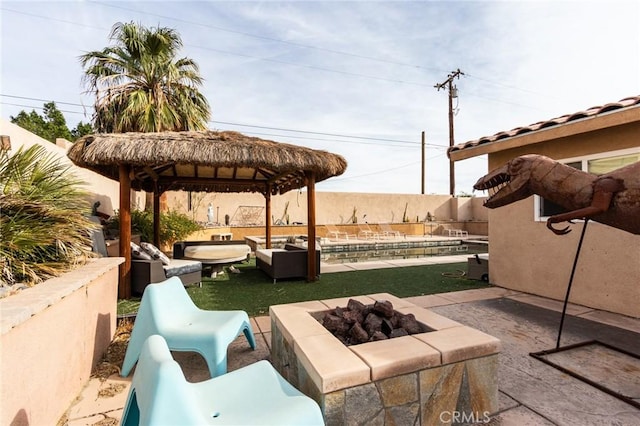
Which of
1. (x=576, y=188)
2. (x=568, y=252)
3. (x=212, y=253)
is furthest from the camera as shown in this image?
(x=212, y=253)

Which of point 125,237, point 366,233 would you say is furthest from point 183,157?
point 366,233

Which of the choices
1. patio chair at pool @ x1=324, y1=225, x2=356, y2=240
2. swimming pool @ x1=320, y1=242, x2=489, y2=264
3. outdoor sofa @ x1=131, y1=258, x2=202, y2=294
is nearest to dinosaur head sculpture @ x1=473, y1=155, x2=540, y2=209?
outdoor sofa @ x1=131, y1=258, x2=202, y2=294

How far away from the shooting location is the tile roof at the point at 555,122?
3.97 metres

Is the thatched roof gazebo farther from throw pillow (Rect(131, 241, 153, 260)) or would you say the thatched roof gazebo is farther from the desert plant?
the desert plant

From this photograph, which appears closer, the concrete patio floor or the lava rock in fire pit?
the concrete patio floor

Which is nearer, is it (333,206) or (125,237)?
(125,237)

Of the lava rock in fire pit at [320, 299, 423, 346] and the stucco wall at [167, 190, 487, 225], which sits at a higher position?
the stucco wall at [167, 190, 487, 225]

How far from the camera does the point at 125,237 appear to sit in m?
5.43

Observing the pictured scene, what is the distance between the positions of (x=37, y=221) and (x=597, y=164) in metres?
7.30

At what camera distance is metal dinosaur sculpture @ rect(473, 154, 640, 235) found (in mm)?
2219

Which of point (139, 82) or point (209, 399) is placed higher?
point (139, 82)

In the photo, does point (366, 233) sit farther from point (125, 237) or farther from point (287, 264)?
point (125, 237)

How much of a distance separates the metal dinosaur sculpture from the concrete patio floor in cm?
141

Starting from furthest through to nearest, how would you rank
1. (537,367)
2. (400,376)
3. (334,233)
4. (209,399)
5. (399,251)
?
(334,233) < (399,251) < (537,367) < (400,376) < (209,399)
